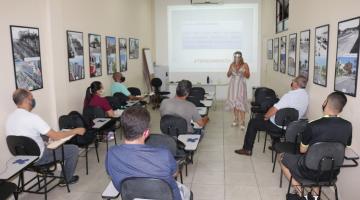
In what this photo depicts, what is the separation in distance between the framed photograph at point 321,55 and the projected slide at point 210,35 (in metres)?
5.99

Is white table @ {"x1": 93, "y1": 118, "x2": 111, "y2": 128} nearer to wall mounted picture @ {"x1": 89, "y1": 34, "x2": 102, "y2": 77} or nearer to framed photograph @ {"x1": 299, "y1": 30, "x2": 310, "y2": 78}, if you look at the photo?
wall mounted picture @ {"x1": 89, "y1": 34, "x2": 102, "y2": 77}

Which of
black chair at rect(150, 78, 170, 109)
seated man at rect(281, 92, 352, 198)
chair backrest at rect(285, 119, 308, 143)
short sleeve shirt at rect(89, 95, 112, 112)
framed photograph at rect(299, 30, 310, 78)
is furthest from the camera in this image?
black chair at rect(150, 78, 170, 109)

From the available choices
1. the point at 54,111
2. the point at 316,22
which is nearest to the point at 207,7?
the point at 316,22

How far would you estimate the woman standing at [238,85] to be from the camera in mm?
6758

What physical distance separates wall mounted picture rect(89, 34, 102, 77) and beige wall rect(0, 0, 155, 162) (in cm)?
13

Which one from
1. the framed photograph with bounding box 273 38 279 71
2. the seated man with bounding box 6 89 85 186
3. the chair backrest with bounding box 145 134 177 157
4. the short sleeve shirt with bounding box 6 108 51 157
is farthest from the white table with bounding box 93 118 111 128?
the framed photograph with bounding box 273 38 279 71

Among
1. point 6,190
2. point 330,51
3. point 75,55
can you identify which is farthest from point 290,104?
point 6,190

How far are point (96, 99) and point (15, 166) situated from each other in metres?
2.42

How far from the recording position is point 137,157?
2148 millimetres

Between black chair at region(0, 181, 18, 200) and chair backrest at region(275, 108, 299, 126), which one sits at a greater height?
chair backrest at region(275, 108, 299, 126)

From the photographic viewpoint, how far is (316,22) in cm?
477

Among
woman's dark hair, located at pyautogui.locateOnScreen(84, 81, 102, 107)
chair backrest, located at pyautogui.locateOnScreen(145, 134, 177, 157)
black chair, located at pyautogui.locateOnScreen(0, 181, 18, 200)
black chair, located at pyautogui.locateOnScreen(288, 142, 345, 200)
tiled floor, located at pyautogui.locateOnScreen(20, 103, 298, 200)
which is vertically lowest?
tiled floor, located at pyautogui.locateOnScreen(20, 103, 298, 200)

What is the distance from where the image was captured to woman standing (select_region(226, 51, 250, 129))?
6.76 m

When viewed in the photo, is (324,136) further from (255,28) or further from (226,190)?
(255,28)
